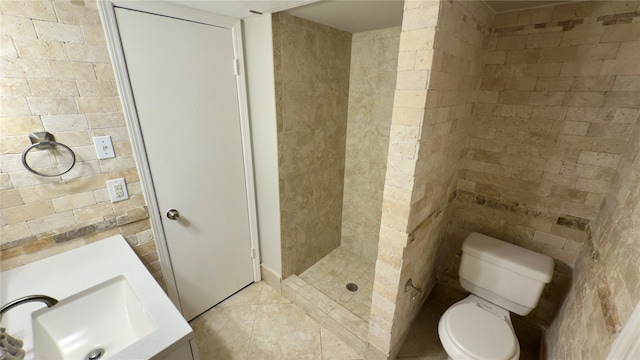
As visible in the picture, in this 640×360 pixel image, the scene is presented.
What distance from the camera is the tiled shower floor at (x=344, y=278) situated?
2.00m

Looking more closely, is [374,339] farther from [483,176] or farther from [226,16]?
[226,16]

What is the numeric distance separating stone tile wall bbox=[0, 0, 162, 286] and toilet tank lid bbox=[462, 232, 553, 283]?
2.13 meters

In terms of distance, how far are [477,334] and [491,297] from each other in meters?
0.37

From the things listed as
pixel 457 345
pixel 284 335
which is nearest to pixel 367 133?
pixel 457 345

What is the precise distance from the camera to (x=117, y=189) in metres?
1.38

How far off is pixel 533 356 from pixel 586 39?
1.90 metres

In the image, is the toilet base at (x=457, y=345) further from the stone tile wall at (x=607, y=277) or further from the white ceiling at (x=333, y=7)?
the white ceiling at (x=333, y=7)

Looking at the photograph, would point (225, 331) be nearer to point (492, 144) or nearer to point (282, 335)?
point (282, 335)

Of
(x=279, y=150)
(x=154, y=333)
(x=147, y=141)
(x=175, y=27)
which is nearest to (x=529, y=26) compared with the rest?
(x=279, y=150)

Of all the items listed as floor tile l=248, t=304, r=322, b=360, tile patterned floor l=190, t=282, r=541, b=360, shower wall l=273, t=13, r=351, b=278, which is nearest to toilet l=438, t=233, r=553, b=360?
tile patterned floor l=190, t=282, r=541, b=360

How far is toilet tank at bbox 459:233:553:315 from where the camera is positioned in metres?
1.48

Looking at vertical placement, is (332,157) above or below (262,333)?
above

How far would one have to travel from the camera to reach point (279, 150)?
177cm

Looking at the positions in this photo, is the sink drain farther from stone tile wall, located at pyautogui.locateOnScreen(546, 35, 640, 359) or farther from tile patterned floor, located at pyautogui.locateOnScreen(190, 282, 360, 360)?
stone tile wall, located at pyautogui.locateOnScreen(546, 35, 640, 359)
